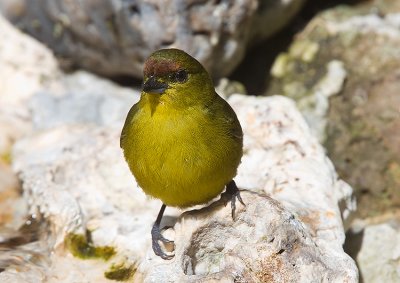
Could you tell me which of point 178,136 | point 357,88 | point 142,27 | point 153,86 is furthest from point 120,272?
point 357,88

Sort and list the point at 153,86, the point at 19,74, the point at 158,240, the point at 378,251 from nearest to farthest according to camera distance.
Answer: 1. the point at 153,86
2. the point at 158,240
3. the point at 378,251
4. the point at 19,74

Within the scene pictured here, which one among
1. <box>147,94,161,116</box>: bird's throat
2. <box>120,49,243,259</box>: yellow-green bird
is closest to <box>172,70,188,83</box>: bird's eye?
<box>120,49,243,259</box>: yellow-green bird

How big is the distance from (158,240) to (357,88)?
9.05 feet

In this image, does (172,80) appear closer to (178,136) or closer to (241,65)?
(178,136)

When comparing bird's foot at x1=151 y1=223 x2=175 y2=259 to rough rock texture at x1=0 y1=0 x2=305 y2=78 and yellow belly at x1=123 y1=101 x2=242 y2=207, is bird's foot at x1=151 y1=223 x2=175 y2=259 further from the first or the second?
rough rock texture at x1=0 y1=0 x2=305 y2=78

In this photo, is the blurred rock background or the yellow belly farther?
the blurred rock background

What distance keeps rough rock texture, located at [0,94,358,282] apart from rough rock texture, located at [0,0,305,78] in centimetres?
98

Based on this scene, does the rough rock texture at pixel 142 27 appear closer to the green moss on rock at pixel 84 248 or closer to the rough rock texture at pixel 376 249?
the rough rock texture at pixel 376 249

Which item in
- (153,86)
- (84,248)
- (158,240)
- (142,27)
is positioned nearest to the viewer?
(153,86)

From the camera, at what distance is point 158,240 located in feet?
12.9

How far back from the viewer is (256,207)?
381 centimetres

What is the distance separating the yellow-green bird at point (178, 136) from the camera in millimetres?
3637

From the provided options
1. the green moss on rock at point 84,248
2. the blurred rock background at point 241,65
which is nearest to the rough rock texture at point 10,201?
the blurred rock background at point 241,65

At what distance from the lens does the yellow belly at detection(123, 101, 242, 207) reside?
3.64 metres
